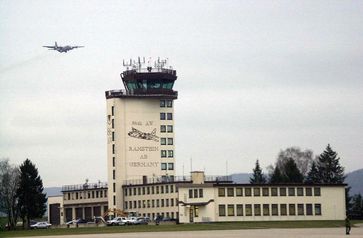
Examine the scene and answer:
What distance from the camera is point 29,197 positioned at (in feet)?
549

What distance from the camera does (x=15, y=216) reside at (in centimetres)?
17462

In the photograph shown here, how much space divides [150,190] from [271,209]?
32394 millimetres

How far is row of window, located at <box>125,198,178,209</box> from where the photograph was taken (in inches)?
6678

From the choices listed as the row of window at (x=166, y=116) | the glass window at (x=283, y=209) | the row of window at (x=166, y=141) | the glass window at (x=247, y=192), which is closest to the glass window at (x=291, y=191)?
the glass window at (x=283, y=209)

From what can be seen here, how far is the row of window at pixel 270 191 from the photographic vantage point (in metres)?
147

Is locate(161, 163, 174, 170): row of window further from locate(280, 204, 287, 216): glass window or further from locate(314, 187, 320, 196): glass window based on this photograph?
locate(314, 187, 320, 196): glass window

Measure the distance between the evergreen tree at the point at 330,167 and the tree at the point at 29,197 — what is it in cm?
5743

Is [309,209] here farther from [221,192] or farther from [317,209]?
[221,192]

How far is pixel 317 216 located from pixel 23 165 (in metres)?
53.9

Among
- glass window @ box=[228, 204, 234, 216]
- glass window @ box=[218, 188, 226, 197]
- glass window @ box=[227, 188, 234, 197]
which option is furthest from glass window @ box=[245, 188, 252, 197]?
glass window @ box=[218, 188, 226, 197]

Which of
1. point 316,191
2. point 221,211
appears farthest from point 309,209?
point 221,211

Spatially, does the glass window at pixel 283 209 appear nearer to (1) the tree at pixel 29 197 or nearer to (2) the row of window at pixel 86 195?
(1) the tree at pixel 29 197

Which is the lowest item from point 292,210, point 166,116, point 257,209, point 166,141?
point 292,210

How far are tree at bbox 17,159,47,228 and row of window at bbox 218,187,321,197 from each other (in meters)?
37.2
